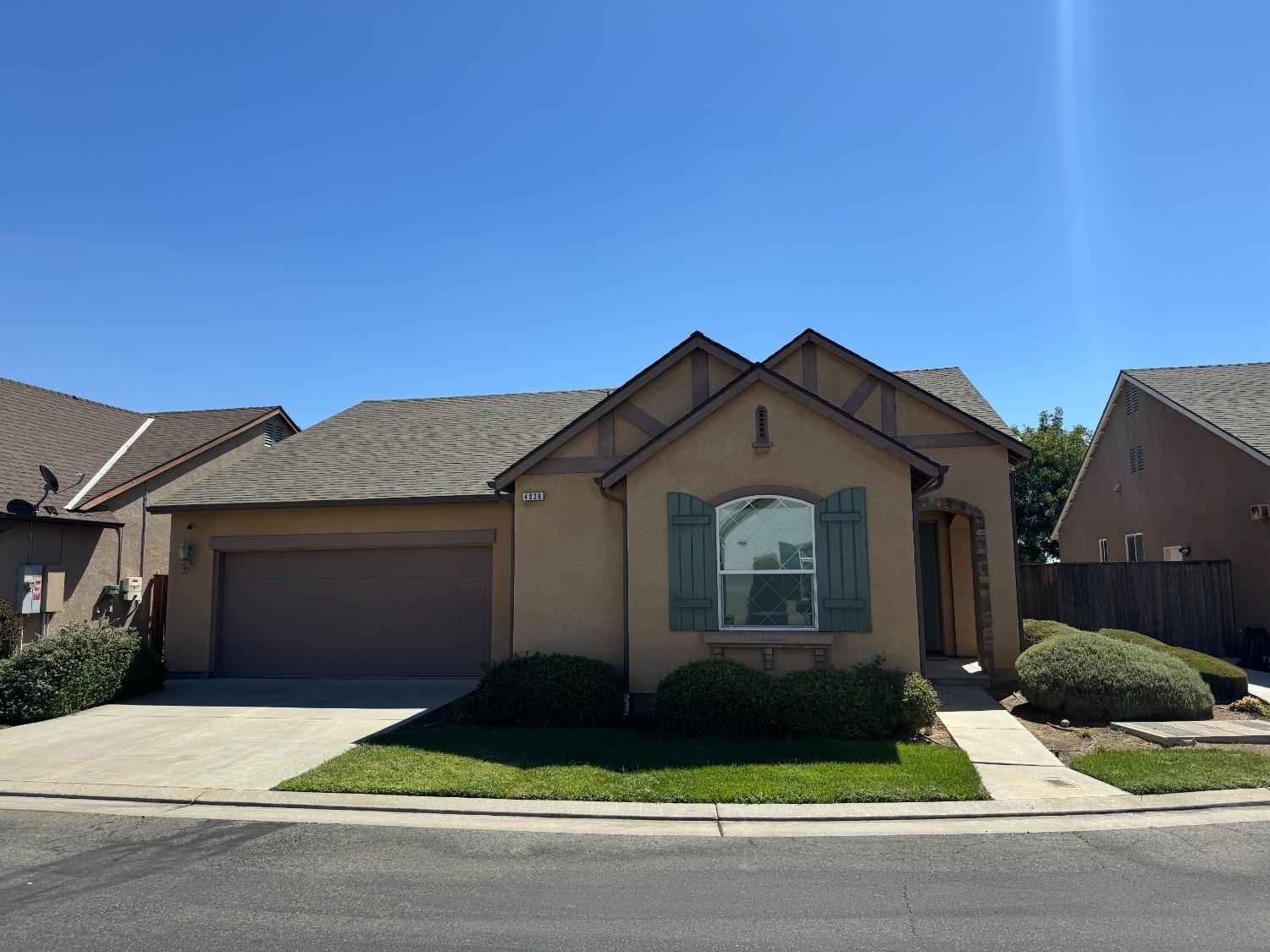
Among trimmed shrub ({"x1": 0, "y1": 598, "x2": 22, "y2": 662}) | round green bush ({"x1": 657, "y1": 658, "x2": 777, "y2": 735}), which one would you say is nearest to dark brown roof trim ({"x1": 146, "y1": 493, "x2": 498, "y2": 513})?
trimmed shrub ({"x1": 0, "y1": 598, "x2": 22, "y2": 662})

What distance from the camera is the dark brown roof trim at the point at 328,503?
46.8ft

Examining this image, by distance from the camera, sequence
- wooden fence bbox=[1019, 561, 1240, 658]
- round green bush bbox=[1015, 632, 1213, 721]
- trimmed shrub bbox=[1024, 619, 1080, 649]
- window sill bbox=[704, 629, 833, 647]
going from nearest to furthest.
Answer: round green bush bbox=[1015, 632, 1213, 721], window sill bbox=[704, 629, 833, 647], trimmed shrub bbox=[1024, 619, 1080, 649], wooden fence bbox=[1019, 561, 1240, 658]

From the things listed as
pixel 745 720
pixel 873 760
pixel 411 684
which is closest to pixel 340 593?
pixel 411 684

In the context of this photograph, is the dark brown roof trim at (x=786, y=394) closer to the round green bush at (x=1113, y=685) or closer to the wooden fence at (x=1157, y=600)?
the round green bush at (x=1113, y=685)

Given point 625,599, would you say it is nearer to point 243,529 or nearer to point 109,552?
point 243,529

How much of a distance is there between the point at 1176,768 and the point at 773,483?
5175 mm

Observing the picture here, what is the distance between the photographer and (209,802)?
7.66 meters

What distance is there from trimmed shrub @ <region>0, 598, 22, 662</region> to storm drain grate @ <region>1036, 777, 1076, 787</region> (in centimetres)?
1520

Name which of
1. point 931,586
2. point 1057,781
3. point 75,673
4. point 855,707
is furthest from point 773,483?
point 75,673

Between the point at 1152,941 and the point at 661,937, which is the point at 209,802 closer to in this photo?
the point at 661,937

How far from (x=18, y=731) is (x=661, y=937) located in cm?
997

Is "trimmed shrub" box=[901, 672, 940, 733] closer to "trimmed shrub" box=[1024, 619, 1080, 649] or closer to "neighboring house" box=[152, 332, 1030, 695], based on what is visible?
"neighboring house" box=[152, 332, 1030, 695]

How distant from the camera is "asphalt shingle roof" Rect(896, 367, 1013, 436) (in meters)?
14.6

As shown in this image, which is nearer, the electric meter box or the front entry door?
the front entry door
